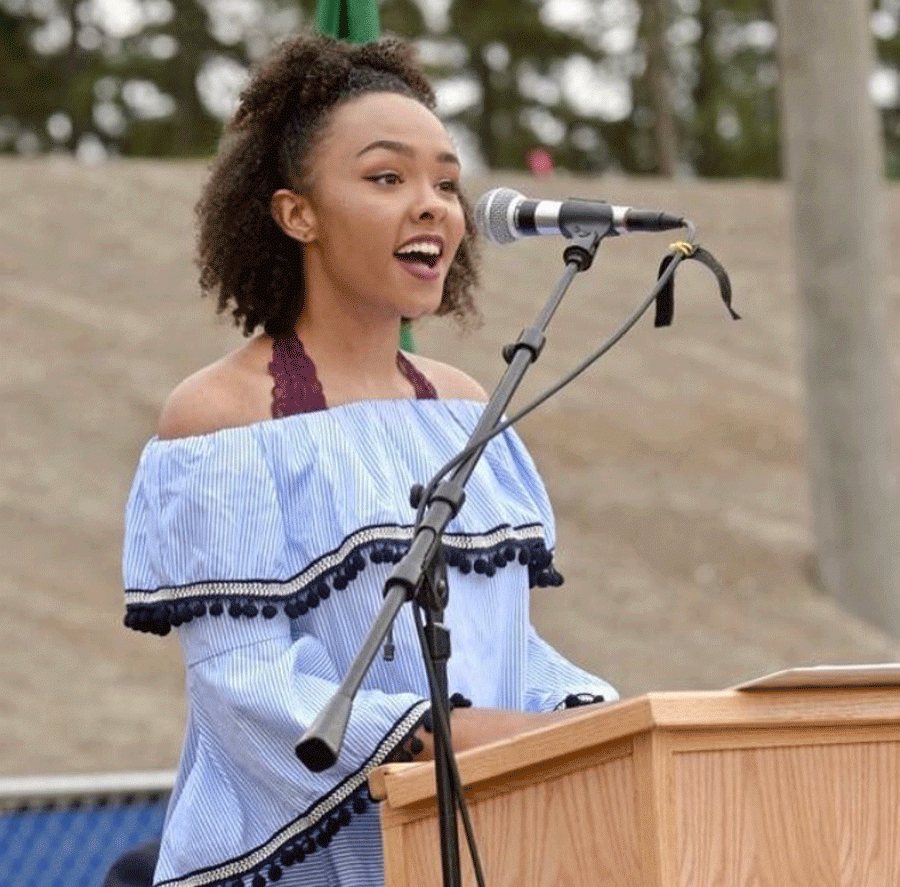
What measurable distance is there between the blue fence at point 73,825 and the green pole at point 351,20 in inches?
74.6

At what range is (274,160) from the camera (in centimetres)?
377

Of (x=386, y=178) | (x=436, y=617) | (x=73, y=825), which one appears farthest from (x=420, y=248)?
(x=73, y=825)

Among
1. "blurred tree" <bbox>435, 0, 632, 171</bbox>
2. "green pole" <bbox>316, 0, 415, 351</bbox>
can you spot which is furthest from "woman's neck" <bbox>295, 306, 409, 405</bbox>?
"blurred tree" <bbox>435, 0, 632, 171</bbox>

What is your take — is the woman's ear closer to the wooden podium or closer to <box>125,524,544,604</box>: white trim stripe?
<box>125,524,544,604</box>: white trim stripe

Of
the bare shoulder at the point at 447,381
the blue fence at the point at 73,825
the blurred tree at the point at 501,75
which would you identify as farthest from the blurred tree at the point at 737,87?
the bare shoulder at the point at 447,381

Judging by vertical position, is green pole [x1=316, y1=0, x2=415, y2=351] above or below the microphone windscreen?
above

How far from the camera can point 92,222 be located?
1744 cm

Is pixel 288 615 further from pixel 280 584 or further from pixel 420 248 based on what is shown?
pixel 420 248

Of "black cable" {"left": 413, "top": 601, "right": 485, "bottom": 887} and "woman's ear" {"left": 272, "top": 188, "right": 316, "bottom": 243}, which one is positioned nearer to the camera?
"black cable" {"left": 413, "top": 601, "right": 485, "bottom": 887}

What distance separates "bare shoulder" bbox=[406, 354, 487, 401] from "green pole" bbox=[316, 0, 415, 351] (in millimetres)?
681

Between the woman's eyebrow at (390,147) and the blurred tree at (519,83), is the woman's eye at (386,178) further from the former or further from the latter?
the blurred tree at (519,83)

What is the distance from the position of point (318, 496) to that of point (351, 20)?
1520 millimetres

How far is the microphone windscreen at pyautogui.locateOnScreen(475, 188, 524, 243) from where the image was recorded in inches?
133

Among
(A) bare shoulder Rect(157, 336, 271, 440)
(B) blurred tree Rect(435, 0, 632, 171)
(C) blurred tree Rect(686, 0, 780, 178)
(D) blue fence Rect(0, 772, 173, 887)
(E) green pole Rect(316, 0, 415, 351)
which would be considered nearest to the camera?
(A) bare shoulder Rect(157, 336, 271, 440)
